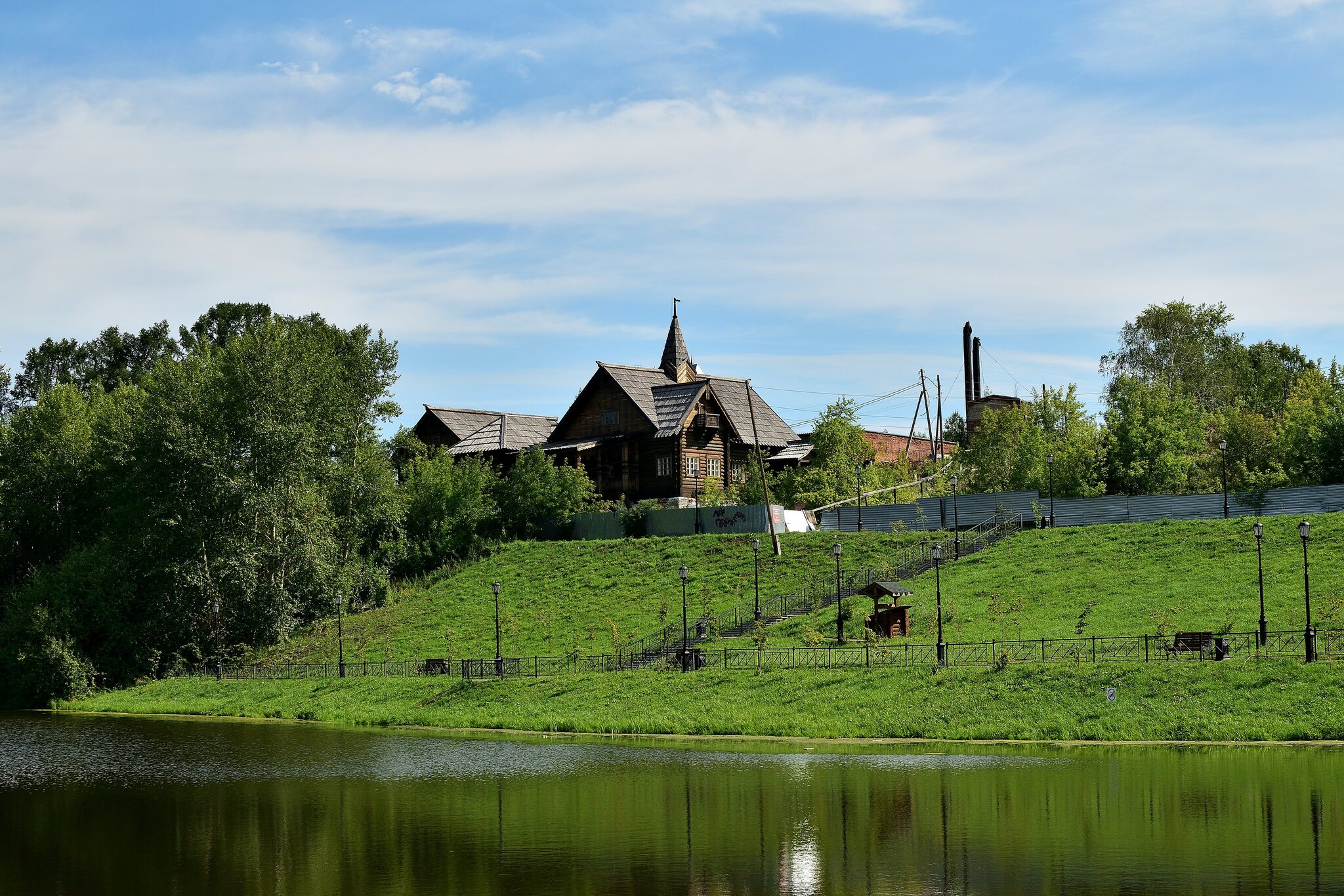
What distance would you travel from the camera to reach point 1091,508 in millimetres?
65500

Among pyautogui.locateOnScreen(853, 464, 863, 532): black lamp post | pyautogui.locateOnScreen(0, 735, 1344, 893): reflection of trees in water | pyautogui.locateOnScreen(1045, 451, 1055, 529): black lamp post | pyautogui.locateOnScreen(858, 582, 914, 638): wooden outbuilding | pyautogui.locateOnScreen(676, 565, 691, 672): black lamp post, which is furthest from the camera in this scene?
pyautogui.locateOnScreen(853, 464, 863, 532): black lamp post

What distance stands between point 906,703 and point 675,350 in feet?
195

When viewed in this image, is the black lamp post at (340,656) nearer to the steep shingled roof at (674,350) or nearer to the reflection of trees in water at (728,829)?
the reflection of trees in water at (728,829)

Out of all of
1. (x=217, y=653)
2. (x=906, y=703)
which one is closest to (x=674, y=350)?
(x=217, y=653)

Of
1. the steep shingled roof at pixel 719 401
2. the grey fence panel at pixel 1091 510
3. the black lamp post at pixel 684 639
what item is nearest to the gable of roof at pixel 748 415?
the steep shingled roof at pixel 719 401

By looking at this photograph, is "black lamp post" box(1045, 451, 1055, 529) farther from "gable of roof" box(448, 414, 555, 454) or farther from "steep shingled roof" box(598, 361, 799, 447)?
"gable of roof" box(448, 414, 555, 454)

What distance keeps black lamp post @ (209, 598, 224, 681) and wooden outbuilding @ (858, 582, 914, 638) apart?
29.0 metres

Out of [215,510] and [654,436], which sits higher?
[654,436]

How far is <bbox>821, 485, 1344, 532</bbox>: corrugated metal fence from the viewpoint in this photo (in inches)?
2429

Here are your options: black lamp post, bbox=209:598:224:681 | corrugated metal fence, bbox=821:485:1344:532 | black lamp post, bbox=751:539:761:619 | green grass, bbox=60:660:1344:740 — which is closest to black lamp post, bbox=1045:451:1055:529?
corrugated metal fence, bbox=821:485:1344:532

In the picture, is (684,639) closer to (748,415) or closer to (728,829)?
(728,829)

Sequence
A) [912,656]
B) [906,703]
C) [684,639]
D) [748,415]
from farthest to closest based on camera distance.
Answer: [748,415], [684,639], [912,656], [906,703]

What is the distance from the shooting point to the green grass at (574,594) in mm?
59031

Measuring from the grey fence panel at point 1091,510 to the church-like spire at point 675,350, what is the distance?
35.9 meters
